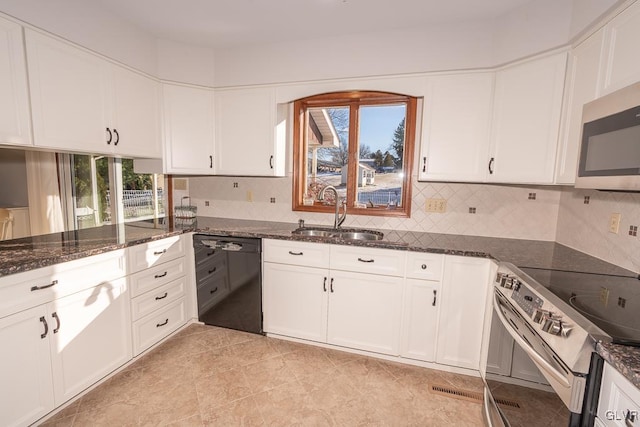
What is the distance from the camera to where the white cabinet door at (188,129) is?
2637mm

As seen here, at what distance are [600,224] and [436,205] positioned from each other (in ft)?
3.41

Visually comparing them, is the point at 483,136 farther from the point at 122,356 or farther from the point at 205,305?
the point at 122,356

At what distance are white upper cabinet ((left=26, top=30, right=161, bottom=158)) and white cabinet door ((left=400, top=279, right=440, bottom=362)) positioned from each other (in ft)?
7.85

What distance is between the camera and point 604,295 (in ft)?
4.18

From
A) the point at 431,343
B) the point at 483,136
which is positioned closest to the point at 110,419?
the point at 431,343

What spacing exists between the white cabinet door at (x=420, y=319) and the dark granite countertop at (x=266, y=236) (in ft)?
0.92

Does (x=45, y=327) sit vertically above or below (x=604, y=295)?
below

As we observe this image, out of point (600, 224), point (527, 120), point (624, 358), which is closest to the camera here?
point (624, 358)

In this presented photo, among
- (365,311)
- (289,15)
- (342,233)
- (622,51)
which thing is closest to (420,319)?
(365,311)

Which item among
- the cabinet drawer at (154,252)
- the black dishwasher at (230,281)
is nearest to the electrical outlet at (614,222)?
the black dishwasher at (230,281)

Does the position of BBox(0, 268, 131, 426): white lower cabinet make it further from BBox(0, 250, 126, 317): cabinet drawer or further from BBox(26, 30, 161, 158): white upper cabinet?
BBox(26, 30, 161, 158): white upper cabinet

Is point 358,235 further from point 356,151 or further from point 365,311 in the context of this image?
point 356,151

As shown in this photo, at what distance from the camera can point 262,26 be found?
2314mm

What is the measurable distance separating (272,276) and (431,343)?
129 centimetres
